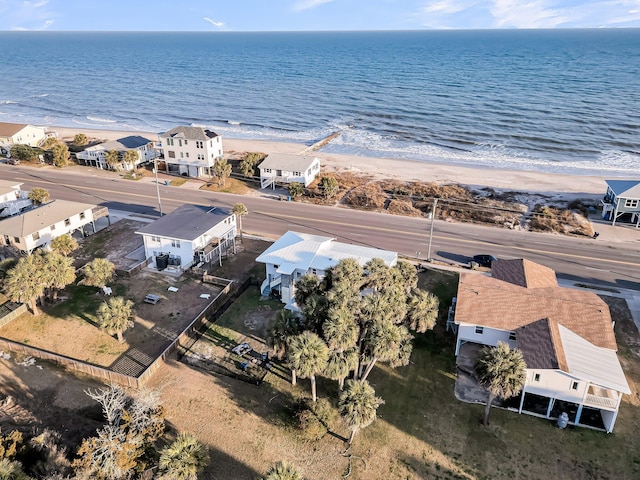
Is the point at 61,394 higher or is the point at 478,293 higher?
the point at 478,293

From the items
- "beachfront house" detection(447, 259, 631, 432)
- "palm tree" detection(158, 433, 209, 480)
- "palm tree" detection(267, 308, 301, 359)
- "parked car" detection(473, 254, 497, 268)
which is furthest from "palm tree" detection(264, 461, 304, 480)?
"parked car" detection(473, 254, 497, 268)

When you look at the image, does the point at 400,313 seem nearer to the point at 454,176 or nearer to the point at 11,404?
the point at 11,404

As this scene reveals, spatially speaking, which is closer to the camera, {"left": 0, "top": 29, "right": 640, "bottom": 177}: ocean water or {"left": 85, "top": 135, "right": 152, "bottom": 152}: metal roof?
{"left": 85, "top": 135, "right": 152, "bottom": 152}: metal roof

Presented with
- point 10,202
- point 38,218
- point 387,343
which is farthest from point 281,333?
point 10,202

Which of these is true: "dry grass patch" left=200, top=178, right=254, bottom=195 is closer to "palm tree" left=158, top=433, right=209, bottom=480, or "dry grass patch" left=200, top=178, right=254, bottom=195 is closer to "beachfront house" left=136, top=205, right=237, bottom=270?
"beachfront house" left=136, top=205, right=237, bottom=270

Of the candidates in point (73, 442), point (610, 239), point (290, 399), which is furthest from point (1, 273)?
point (610, 239)

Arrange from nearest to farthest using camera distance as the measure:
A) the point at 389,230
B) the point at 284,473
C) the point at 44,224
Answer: the point at 284,473
the point at 44,224
the point at 389,230

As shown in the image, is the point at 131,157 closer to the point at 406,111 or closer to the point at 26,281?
the point at 26,281
